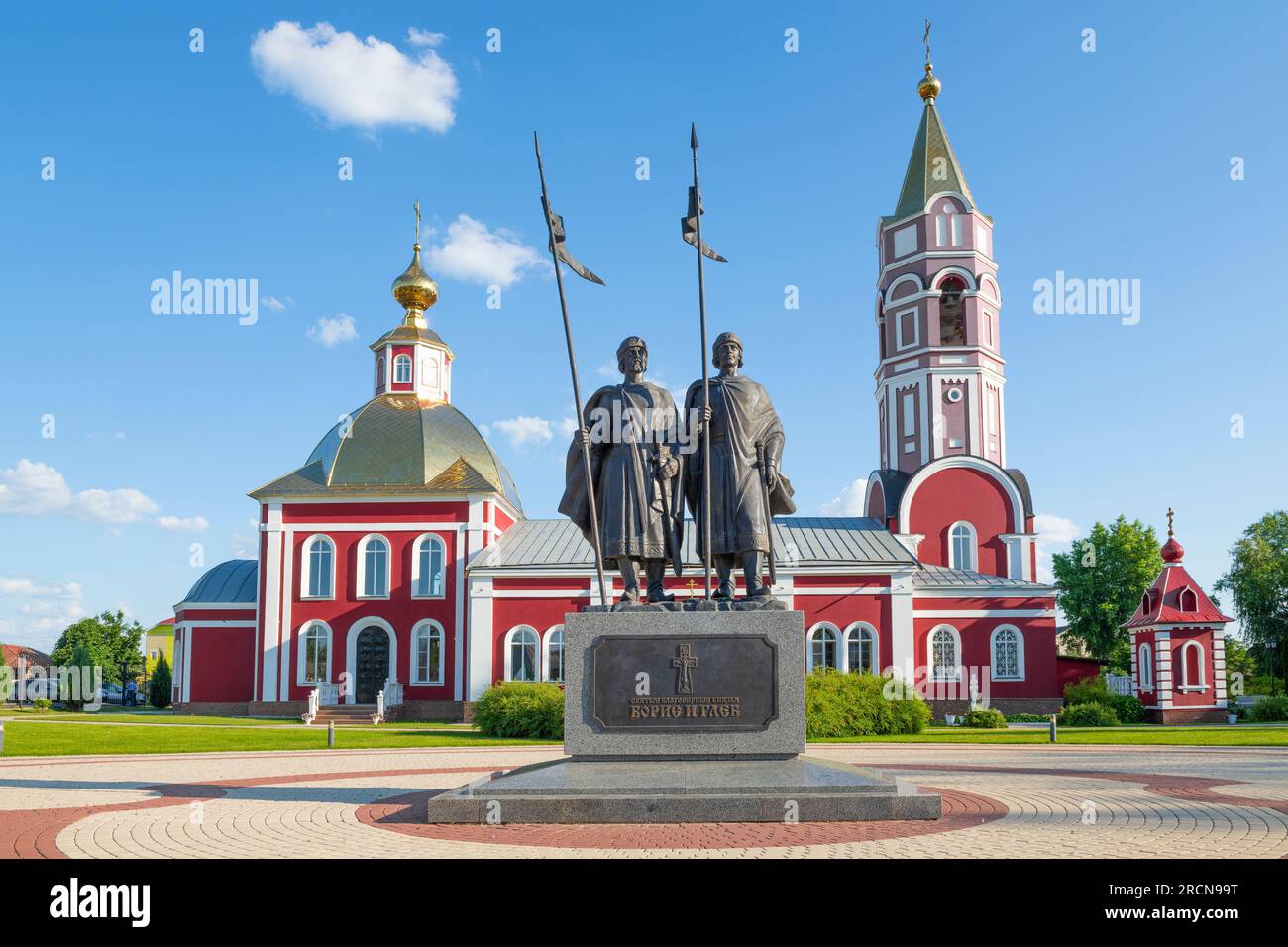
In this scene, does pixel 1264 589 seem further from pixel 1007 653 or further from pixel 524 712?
pixel 524 712

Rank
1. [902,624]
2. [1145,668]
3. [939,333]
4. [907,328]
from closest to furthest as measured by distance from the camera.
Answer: [1145,668] → [902,624] → [939,333] → [907,328]

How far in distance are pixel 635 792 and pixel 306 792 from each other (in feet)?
13.1

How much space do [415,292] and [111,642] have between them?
45.6m

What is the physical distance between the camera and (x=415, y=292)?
44.3 metres

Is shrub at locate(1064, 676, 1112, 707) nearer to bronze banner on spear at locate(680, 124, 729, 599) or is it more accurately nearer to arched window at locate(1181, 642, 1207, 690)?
arched window at locate(1181, 642, 1207, 690)

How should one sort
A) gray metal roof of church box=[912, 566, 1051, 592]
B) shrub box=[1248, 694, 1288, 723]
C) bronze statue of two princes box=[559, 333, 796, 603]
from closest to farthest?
bronze statue of two princes box=[559, 333, 796, 603] < shrub box=[1248, 694, 1288, 723] < gray metal roof of church box=[912, 566, 1051, 592]

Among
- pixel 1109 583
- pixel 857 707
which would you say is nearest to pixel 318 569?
pixel 857 707

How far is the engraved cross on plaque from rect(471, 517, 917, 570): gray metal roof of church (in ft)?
77.3

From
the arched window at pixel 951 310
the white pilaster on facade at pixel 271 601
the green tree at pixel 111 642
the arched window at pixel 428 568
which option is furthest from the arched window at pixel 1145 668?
the green tree at pixel 111 642

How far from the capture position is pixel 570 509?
10117mm

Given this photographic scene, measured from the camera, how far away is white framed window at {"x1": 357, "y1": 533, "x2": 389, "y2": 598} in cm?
3612

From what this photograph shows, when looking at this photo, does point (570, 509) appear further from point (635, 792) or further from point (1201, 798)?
point (1201, 798)

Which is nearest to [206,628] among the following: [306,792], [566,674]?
[306,792]

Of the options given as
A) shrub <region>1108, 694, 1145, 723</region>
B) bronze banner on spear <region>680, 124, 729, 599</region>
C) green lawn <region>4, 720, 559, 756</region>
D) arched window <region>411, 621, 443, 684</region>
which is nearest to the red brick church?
arched window <region>411, 621, 443, 684</region>
